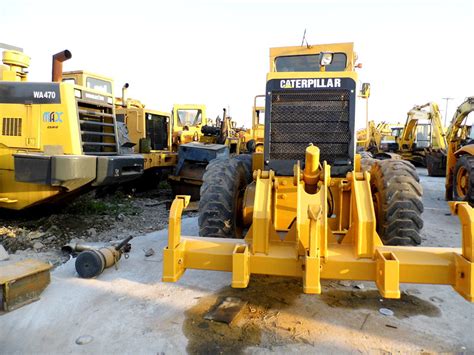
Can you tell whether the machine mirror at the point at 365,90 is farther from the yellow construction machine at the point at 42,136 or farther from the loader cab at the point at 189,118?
the loader cab at the point at 189,118

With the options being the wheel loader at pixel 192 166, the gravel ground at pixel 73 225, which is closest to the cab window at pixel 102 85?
the wheel loader at pixel 192 166

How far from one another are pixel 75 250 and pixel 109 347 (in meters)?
2.42

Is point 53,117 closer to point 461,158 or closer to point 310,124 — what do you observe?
point 310,124

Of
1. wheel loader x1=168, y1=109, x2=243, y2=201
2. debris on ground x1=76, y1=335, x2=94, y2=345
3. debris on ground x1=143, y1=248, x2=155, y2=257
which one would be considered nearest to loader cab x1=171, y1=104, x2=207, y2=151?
wheel loader x1=168, y1=109, x2=243, y2=201

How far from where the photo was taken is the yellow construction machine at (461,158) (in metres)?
8.83

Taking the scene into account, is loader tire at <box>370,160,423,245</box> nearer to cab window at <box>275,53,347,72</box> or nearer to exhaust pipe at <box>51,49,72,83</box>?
cab window at <box>275,53,347,72</box>

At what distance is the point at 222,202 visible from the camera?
4312mm

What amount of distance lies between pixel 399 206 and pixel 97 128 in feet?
16.8

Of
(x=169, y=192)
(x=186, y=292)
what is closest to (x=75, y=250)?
(x=186, y=292)

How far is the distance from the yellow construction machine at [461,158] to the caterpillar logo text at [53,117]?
810cm

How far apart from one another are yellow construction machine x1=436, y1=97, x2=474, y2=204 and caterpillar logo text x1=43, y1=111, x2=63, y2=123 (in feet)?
26.6

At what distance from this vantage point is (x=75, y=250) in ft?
17.1

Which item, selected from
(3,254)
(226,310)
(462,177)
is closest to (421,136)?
(462,177)

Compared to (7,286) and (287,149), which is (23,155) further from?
(287,149)
